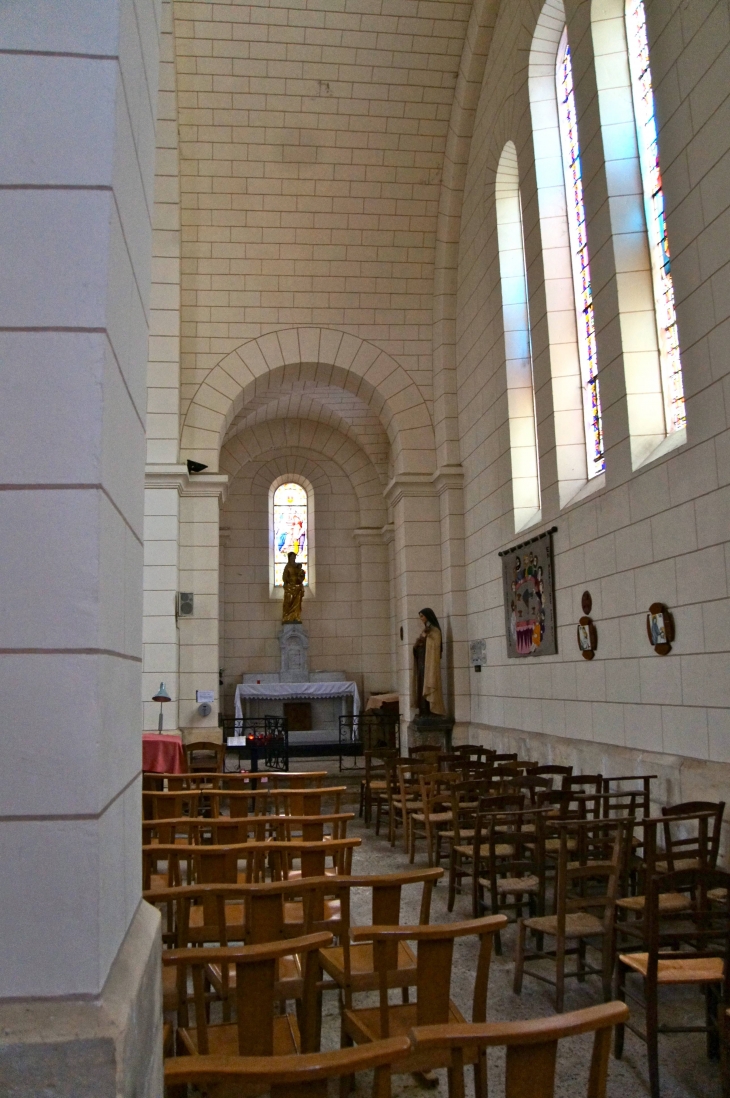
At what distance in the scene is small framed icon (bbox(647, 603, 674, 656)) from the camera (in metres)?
5.79

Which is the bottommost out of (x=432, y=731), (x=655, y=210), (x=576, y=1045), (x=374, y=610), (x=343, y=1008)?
(x=576, y=1045)

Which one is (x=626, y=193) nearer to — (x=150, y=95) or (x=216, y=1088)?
(x=150, y=95)

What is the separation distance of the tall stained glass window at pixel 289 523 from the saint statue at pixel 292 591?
1107 millimetres

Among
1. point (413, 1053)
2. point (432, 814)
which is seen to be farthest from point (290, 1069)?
point (432, 814)

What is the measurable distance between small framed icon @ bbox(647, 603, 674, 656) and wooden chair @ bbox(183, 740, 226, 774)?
3455 millimetres

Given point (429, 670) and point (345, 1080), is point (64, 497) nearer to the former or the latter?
point (345, 1080)

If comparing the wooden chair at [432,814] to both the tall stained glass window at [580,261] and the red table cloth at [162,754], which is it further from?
the tall stained glass window at [580,261]

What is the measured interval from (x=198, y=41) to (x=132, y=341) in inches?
378

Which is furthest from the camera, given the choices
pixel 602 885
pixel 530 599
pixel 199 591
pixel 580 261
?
pixel 199 591

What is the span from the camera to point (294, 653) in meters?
15.1

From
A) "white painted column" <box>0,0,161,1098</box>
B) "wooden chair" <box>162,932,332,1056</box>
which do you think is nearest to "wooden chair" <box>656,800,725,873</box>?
"wooden chair" <box>162,932,332,1056</box>

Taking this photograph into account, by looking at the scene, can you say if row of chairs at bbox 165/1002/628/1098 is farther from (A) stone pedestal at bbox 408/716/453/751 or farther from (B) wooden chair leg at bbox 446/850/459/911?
(A) stone pedestal at bbox 408/716/453/751

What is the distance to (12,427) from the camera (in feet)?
5.45

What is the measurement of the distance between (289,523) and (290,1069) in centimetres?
1533
